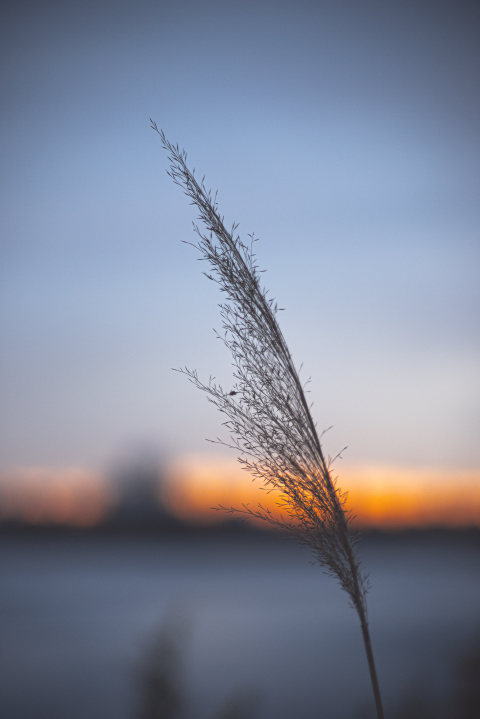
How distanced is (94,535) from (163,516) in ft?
13.8

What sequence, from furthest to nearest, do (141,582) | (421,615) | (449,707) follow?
1. (141,582)
2. (421,615)
3. (449,707)

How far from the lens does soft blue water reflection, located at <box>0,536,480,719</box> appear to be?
7363 millimetres

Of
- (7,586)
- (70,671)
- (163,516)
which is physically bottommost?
(70,671)

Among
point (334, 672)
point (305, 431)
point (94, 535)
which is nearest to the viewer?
point (305, 431)

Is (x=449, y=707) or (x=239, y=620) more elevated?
(x=449, y=707)

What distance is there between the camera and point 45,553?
2005 centimetres

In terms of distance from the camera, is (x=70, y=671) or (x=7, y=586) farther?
(x=7, y=586)

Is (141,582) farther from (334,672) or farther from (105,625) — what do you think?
(334,672)

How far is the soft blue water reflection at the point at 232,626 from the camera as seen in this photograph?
736cm

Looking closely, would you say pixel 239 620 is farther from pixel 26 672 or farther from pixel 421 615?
pixel 26 672

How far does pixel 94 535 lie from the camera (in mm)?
22031

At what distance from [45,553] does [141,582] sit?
20.6 ft

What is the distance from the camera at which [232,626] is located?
1185 centimetres

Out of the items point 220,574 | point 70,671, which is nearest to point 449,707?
point 70,671
